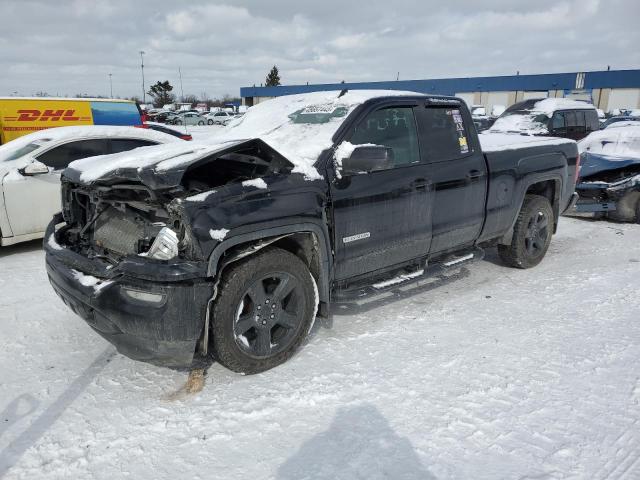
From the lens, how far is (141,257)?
2791 mm

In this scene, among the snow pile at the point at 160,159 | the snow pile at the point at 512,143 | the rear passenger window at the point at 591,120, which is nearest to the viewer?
the snow pile at the point at 160,159

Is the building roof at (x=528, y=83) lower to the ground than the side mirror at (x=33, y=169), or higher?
higher

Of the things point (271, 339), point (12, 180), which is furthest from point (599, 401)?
point (12, 180)

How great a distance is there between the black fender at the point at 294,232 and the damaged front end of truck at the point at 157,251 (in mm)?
50

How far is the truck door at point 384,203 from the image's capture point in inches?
136

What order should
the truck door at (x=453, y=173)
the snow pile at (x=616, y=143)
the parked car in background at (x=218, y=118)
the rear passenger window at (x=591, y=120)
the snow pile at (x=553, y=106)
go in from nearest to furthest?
the truck door at (x=453, y=173) → the snow pile at (x=616, y=143) → the snow pile at (x=553, y=106) → the rear passenger window at (x=591, y=120) → the parked car in background at (x=218, y=118)

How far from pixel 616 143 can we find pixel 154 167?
327 inches

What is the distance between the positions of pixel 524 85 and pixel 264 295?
168ft

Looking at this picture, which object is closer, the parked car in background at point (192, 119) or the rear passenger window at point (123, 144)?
the rear passenger window at point (123, 144)

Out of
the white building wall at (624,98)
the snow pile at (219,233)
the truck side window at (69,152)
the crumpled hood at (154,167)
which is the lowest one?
the snow pile at (219,233)

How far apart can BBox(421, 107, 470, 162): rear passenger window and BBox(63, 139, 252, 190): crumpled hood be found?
162 centimetres

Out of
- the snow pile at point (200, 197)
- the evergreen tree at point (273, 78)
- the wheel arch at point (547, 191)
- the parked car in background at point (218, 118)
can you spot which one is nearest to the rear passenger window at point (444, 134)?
the wheel arch at point (547, 191)

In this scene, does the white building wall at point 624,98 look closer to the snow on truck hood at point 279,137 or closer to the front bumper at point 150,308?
the snow on truck hood at point 279,137

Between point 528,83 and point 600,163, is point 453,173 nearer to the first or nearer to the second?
point 600,163
